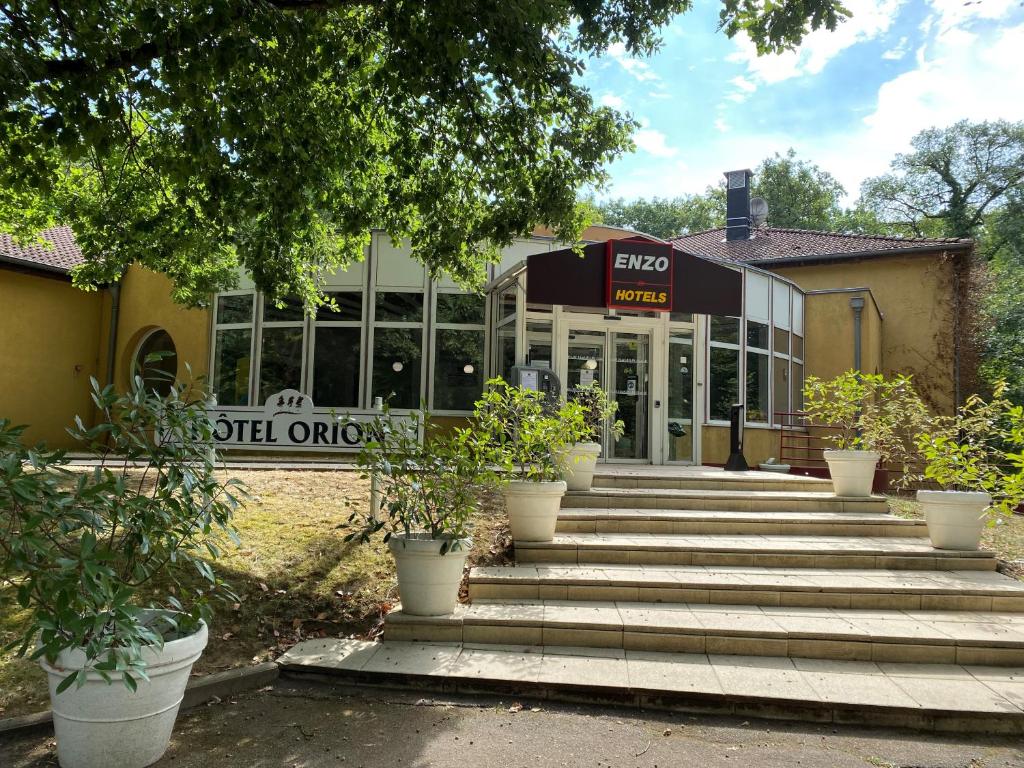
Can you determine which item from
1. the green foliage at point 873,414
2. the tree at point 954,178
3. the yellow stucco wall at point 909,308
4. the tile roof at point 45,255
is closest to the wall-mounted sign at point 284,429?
the green foliage at point 873,414

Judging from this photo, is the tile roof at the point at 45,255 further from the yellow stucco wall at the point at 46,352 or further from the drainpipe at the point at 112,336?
the drainpipe at the point at 112,336

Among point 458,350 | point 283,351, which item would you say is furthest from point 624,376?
point 283,351

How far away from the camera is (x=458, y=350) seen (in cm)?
1205

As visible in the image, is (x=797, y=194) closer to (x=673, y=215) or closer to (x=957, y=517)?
(x=673, y=215)

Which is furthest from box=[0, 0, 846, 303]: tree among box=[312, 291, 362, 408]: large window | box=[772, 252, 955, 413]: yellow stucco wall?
box=[772, 252, 955, 413]: yellow stucco wall

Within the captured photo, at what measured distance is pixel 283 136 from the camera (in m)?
6.41

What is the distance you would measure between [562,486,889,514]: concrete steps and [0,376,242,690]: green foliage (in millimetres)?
4768

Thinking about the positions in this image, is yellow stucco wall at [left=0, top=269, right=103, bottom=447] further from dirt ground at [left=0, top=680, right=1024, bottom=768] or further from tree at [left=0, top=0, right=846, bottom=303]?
dirt ground at [left=0, top=680, right=1024, bottom=768]

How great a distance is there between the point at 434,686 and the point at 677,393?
8116mm

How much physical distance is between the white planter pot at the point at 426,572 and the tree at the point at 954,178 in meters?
31.9

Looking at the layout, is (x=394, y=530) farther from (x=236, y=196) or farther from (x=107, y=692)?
(x=236, y=196)

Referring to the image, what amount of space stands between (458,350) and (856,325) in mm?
9300

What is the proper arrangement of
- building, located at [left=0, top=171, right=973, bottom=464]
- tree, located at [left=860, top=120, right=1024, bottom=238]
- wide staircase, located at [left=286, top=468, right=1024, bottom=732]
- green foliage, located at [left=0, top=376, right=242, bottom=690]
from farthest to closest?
tree, located at [left=860, top=120, right=1024, bottom=238]
building, located at [left=0, top=171, right=973, bottom=464]
wide staircase, located at [left=286, top=468, right=1024, bottom=732]
green foliage, located at [left=0, top=376, right=242, bottom=690]

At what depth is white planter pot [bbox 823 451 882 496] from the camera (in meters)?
7.65
